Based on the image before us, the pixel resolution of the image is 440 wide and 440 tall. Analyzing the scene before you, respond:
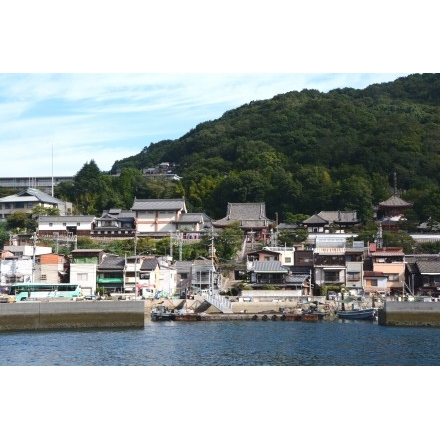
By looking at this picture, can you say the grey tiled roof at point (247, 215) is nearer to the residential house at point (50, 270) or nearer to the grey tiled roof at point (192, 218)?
the grey tiled roof at point (192, 218)

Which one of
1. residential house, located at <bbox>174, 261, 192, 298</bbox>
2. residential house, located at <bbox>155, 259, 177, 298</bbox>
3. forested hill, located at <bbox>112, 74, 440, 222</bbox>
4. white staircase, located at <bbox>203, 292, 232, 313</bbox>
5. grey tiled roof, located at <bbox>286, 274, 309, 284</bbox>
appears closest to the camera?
white staircase, located at <bbox>203, 292, 232, 313</bbox>

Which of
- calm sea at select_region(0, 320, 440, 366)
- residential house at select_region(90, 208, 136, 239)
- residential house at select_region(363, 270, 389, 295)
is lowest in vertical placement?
calm sea at select_region(0, 320, 440, 366)

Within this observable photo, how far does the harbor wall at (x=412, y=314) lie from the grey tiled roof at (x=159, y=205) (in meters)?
16.4

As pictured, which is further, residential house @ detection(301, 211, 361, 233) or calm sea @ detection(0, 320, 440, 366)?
residential house @ detection(301, 211, 361, 233)

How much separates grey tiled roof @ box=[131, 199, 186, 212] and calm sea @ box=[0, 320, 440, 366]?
48.1ft

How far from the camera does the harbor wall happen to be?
2117 centimetres

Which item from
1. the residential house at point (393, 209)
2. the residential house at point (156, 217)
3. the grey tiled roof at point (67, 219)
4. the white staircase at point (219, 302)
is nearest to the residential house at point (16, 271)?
the grey tiled roof at point (67, 219)

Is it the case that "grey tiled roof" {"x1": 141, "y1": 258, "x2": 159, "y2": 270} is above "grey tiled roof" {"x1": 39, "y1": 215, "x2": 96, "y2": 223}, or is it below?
below

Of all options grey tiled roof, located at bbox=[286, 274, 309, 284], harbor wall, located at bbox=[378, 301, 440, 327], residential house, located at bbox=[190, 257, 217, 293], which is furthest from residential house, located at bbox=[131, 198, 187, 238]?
harbor wall, located at bbox=[378, 301, 440, 327]

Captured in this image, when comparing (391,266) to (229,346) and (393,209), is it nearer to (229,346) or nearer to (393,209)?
(393,209)

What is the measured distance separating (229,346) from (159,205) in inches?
796

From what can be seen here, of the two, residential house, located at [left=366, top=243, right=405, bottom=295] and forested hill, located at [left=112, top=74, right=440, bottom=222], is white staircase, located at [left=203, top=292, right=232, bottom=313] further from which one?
forested hill, located at [left=112, top=74, right=440, bottom=222]

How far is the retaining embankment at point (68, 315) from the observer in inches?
805

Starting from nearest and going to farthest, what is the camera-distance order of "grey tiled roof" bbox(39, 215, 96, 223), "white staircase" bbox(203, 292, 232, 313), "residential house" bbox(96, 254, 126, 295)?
"white staircase" bbox(203, 292, 232, 313) < "residential house" bbox(96, 254, 126, 295) < "grey tiled roof" bbox(39, 215, 96, 223)
